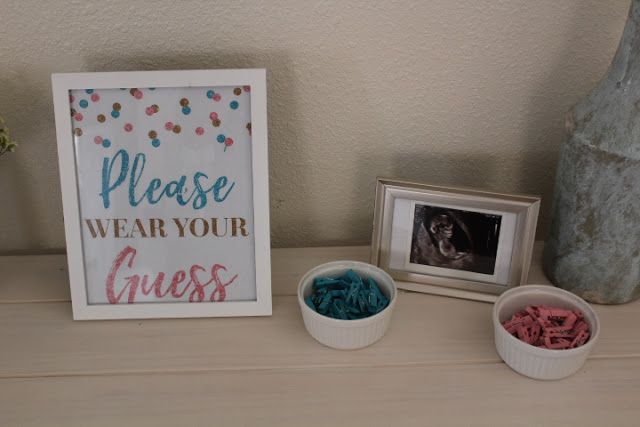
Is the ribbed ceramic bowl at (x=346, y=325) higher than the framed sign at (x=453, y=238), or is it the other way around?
the framed sign at (x=453, y=238)

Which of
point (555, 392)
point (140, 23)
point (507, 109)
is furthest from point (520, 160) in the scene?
point (140, 23)

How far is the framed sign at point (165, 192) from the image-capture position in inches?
28.0

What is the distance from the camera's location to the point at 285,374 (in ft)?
2.29

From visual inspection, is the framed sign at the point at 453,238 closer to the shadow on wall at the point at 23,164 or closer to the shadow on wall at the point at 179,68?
the shadow on wall at the point at 179,68

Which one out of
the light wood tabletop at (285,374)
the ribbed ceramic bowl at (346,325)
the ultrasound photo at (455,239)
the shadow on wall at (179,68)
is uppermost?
the shadow on wall at (179,68)

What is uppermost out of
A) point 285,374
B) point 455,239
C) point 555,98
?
point 555,98

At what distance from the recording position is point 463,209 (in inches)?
30.4

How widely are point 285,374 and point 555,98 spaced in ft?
1.65

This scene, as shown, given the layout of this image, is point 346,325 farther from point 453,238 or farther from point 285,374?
point 453,238

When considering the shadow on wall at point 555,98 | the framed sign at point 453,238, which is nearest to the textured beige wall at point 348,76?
the shadow on wall at point 555,98

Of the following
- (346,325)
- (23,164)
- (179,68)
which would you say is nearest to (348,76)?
(179,68)

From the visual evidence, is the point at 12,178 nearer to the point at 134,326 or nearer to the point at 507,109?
the point at 134,326

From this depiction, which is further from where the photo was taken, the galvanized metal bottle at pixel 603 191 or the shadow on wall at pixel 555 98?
the shadow on wall at pixel 555 98

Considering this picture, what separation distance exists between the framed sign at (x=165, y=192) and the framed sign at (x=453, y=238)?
16 centimetres
